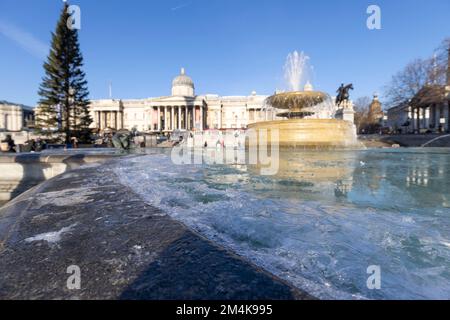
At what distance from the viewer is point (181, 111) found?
68375 mm

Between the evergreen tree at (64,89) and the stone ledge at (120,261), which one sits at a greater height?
the evergreen tree at (64,89)

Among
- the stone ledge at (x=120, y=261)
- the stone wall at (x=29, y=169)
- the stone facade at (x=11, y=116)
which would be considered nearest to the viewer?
the stone ledge at (x=120, y=261)

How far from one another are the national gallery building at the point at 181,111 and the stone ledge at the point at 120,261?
6439 cm

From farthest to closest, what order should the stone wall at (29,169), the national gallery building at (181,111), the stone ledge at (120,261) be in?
the national gallery building at (181,111)
the stone wall at (29,169)
the stone ledge at (120,261)

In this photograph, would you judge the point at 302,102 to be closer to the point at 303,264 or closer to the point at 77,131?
the point at 303,264

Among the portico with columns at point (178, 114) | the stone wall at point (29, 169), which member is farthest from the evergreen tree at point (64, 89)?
the portico with columns at point (178, 114)

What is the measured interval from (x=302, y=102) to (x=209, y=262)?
44.3 feet

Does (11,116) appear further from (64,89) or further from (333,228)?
(333,228)

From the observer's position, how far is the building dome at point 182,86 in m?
71.5

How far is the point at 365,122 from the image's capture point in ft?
221

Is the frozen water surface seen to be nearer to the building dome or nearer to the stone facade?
the building dome

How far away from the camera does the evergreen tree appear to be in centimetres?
2791

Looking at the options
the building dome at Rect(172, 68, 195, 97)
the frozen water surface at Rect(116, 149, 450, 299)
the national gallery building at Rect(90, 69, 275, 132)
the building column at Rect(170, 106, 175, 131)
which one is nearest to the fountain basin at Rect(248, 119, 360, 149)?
the frozen water surface at Rect(116, 149, 450, 299)

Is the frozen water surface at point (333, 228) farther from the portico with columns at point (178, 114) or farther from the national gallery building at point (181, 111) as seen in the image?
the national gallery building at point (181, 111)
